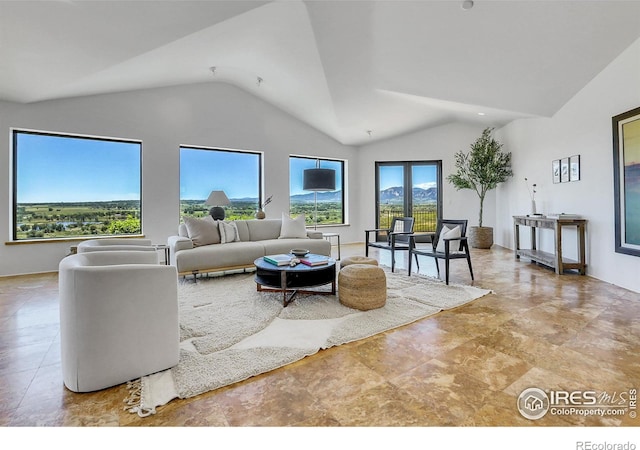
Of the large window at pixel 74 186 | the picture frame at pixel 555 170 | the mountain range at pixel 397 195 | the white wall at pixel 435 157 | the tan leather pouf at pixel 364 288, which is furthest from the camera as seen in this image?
the mountain range at pixel 397 195

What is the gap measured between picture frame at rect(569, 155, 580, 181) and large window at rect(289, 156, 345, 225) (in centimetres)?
475

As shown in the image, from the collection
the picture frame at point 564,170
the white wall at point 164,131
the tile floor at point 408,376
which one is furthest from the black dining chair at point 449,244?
the white wall at point 164,131

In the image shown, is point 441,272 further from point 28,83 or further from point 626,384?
point 28,83

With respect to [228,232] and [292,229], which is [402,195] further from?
[228,232]

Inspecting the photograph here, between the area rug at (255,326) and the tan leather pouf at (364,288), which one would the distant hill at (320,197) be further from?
the tan leather pouf at (364,288)

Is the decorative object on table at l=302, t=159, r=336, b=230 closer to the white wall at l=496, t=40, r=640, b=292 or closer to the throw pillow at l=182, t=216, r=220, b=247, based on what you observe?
the throw pillow at l=182, t=216, r=220, b=247

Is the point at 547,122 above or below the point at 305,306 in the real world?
above

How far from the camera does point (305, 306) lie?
3.00 meters

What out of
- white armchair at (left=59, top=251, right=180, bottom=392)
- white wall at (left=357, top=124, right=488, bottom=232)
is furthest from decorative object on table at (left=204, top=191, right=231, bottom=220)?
white wall at (left=357, top=124, right=488, bottom=232)

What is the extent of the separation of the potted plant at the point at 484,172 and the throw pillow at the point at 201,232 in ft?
18.3

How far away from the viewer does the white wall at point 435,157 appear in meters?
7.75

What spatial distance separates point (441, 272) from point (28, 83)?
609 centimetres
